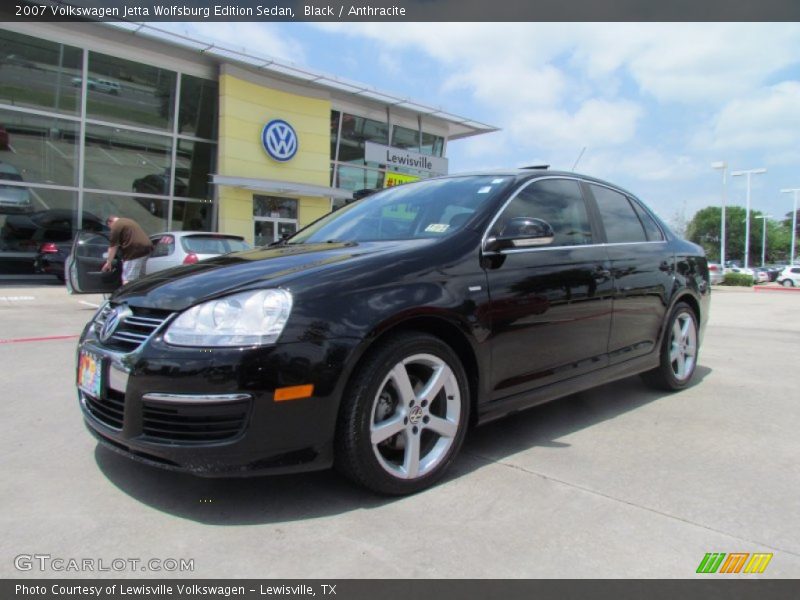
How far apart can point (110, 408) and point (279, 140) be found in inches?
655

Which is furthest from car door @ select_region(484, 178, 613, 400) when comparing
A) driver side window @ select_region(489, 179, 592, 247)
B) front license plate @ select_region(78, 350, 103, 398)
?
front license plate @ select_region(78, 350, 103, 398)

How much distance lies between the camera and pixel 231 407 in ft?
7.45

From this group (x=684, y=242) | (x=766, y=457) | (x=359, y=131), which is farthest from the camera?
(x=359, y=131)

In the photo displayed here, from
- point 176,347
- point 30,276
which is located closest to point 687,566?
point 176,347

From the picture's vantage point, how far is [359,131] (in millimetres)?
21203

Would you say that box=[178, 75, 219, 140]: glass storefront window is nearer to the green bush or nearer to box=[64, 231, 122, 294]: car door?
box=[64, 231, 122, 294]: car door

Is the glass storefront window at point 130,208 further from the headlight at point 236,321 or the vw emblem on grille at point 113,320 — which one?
the headlight at point 236,321

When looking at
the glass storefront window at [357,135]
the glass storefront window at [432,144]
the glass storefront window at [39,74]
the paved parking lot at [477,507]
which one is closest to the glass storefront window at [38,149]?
the glass storefront window at [39,74]

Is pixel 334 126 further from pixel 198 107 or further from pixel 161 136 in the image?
pixel 161 136

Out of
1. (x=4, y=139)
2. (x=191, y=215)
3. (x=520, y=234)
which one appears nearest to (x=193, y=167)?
(x=191, y=215)

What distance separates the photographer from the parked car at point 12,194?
1457 centimetres

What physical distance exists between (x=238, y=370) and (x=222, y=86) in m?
16.7

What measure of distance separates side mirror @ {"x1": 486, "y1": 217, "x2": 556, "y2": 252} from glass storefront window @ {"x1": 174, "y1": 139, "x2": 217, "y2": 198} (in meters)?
16.3
